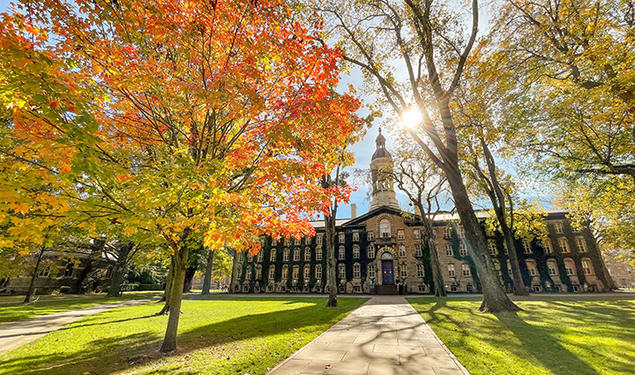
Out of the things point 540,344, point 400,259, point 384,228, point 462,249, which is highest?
point 384,228

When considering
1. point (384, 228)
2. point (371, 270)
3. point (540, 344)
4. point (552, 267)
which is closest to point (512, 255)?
point (384, 228)

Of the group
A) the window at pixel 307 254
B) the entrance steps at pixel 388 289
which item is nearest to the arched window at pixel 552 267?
the entrance steps at pixel 388 289

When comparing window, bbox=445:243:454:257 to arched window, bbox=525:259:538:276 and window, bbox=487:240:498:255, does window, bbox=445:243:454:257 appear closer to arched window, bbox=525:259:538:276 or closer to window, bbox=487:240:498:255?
window, bbox=487:240:498:255

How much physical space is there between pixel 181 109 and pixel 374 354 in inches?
293

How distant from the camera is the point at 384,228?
117 feet

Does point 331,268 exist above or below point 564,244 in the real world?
below

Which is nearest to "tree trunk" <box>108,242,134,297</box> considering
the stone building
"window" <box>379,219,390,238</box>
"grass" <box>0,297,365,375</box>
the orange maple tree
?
the stone building

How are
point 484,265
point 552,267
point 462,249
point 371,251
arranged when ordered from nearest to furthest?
point 484,265 → point 552,267 → point 462,249 → point 371,251

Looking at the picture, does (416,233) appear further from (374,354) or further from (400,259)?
(374,354)

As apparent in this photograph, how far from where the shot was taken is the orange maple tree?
3.82 m

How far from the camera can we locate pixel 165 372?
198 inches

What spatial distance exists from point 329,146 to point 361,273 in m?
31.5

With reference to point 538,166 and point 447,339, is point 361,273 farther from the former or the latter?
point 447,339

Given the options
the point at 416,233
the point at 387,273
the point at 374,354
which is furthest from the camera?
the point at 416,233
